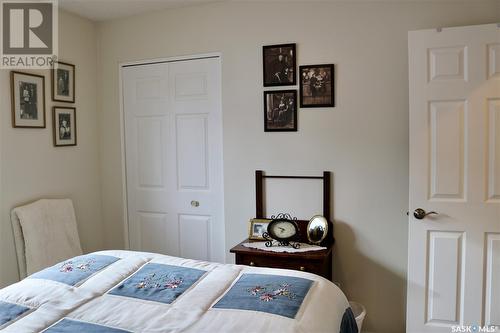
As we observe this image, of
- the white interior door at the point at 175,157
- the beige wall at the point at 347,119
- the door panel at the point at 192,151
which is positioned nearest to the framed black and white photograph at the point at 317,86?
the beige wall at the point at 347,119

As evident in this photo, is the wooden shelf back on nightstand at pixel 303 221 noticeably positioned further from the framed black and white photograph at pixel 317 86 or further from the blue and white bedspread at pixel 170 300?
the blue and white bedspread at pixel 170 300

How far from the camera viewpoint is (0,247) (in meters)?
2.74

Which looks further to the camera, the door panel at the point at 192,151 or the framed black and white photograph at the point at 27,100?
A: the door panel at the point at 192,151

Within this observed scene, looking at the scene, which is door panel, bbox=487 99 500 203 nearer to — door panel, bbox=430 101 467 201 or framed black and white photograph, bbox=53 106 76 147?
door panel, bbox=430 101 467 201

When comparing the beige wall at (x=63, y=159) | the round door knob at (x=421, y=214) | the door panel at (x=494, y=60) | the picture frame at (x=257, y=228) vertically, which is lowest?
the picture frame at (x=257, y=228)

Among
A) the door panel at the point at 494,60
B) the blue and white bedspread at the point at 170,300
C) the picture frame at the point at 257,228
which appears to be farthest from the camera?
the picture frame at the point at 257,228

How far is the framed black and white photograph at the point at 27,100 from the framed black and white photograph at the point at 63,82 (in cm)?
11

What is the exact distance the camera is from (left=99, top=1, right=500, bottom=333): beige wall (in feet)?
8.70

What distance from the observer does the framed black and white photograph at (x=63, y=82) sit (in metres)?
3.11

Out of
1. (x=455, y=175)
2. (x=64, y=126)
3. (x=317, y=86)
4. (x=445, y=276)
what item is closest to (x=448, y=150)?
(x=455, y=175)

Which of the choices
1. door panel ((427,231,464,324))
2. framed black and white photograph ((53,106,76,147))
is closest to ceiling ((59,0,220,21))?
framed black and white photograph ((53,106,76,147))

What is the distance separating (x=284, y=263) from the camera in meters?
2.59

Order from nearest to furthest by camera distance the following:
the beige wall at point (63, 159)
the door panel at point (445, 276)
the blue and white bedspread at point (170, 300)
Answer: the blue and white bedspread at point (170, 300) < the door panel at point (445, 276) < the beige wall at point (63, 159)

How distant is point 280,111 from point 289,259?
42.8 inches
